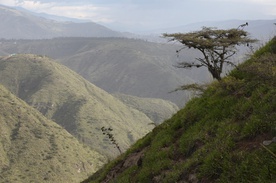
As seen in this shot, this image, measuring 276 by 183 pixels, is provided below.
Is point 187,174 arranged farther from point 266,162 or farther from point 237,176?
point 266,162

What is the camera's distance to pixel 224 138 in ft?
33.1

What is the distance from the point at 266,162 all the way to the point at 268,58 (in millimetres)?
6202

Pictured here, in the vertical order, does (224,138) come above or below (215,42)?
below

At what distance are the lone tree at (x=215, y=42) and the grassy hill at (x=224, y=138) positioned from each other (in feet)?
25.9

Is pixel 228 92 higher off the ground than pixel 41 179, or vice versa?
pixel 228 92

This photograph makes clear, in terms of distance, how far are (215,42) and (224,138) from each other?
48.6ft

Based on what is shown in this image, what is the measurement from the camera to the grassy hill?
8.19 meters

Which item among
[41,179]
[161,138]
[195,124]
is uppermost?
[195,124]

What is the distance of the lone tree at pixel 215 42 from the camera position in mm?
23250

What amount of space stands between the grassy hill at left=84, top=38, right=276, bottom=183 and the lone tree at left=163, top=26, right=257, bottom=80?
791cm

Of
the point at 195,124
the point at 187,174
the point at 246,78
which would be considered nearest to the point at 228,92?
the point at 246,78

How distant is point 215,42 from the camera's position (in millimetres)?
23438

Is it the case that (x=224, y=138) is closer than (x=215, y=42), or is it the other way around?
(x=224, y=138)

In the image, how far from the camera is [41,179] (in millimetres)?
194125
